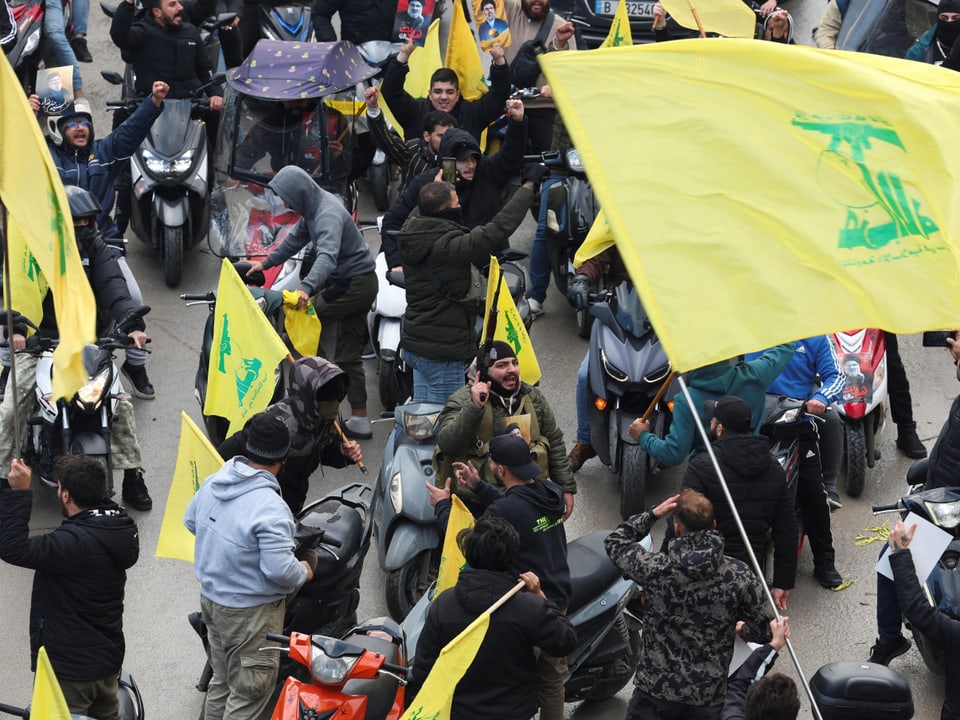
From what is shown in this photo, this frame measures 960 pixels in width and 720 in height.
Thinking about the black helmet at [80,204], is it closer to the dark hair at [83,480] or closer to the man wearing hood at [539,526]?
the dark hair at [83,480]

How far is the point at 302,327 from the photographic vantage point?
420 inches

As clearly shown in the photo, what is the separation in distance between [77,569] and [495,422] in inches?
95.9

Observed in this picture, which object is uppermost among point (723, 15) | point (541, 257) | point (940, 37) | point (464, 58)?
point (723, 15)

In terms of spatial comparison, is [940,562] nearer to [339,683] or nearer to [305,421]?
[339,683]

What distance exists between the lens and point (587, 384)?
1034 cm

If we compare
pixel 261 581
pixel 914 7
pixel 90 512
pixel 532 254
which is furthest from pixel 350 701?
pixel 914 7

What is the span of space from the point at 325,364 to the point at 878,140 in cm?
351

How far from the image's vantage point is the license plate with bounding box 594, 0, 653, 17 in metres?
15.0

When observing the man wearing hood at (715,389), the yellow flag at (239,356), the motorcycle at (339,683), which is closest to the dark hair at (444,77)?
the yellow flag at (239,356)

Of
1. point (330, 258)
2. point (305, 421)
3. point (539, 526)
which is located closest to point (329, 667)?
point (539, 526)

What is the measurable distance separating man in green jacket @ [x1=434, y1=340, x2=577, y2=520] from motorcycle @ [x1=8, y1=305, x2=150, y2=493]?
2.15 metres

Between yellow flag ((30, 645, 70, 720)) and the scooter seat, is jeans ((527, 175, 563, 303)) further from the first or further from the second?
yellow flag ((30, 645, 70, 720))

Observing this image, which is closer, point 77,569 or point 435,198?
point 77,569

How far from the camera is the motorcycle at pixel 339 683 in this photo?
284 inches
